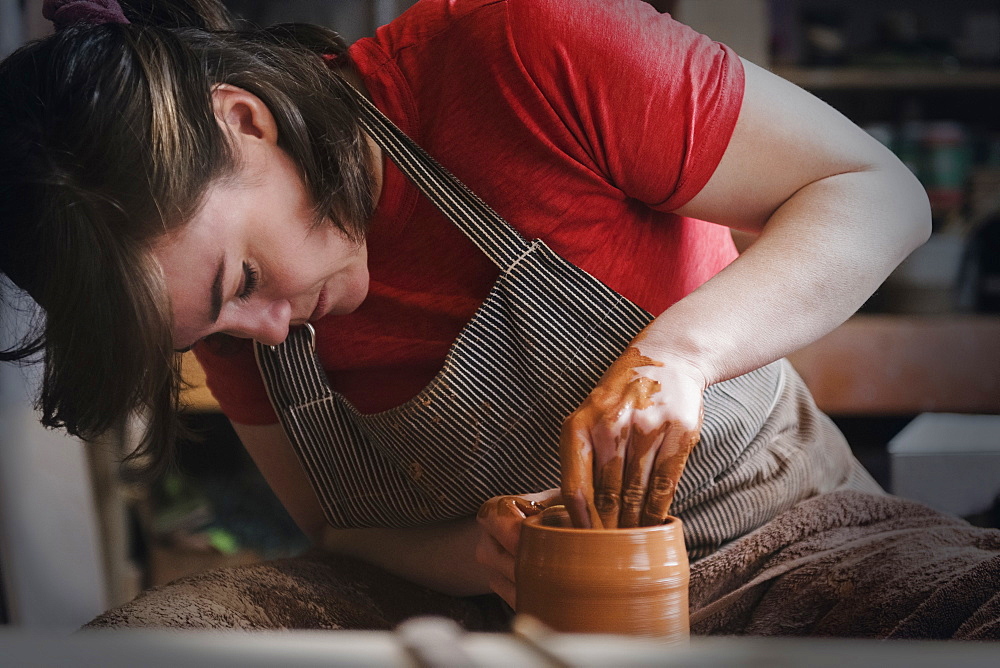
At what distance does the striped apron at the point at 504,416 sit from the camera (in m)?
0.76

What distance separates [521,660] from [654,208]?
52 cm

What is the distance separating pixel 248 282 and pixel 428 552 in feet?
1.13

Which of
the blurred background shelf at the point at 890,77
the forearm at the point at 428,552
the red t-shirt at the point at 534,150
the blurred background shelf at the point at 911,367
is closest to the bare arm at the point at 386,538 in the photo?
the forearm at the point at 428,552

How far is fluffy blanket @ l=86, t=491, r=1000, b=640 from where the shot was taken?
0.66m

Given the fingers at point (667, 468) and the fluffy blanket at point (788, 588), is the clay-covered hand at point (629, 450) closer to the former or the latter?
the fingers at point (667, 468)

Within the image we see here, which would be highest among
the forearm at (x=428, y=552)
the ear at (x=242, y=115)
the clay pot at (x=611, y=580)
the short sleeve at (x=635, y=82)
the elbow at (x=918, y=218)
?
the short sleeve at (x=635, y=82)

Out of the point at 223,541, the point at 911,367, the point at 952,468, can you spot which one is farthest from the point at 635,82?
the point at 223,541

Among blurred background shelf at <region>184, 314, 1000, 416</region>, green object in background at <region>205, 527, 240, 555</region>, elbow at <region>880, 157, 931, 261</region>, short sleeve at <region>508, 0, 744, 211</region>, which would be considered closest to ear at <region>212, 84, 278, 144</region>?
short sleeve at <region>508, 0, 744, 211</region>

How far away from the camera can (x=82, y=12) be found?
0.70 metres

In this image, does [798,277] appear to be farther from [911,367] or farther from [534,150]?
[911,367]

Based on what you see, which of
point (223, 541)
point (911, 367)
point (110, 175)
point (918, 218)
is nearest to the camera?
point (110, 175)

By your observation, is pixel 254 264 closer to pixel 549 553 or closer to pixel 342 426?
pixel 342 426

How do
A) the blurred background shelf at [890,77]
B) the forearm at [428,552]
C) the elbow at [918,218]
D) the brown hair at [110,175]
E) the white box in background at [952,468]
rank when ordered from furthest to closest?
the blurred background shelf at [890,77], the white box in background at [952,468], the forearm at [428,552], the elbow at [918,218], the brown hair at [110,175]

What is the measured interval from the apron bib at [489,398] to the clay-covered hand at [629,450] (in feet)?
0.56
